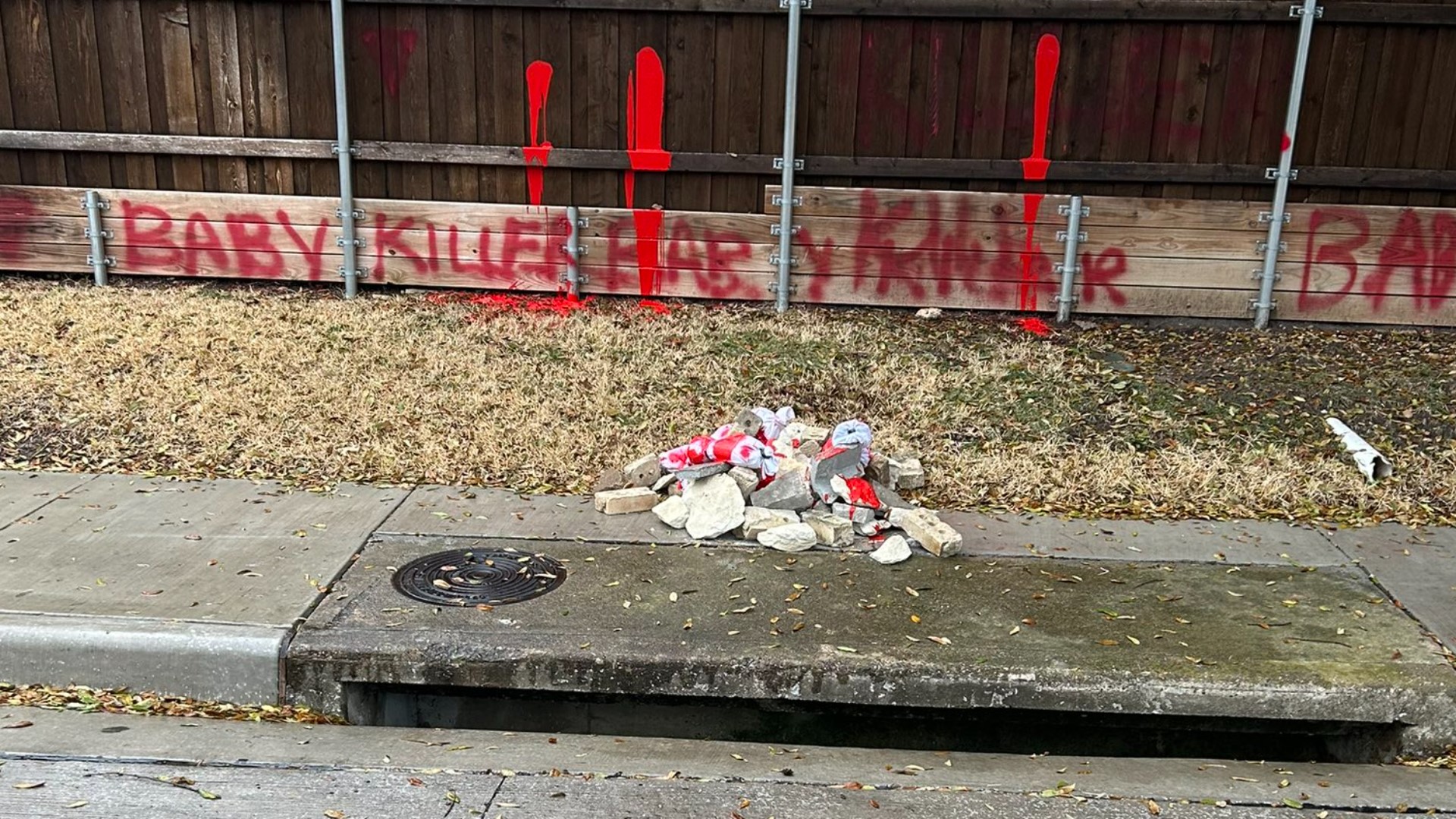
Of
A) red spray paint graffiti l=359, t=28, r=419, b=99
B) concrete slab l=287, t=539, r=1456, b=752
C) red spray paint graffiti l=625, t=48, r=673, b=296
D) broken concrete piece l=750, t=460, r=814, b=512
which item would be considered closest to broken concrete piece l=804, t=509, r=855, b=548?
broken concrete piece l=750, t=460, r=814, b=512

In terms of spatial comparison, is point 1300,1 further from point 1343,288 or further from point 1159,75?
point 1343,288

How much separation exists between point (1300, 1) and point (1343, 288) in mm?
2033

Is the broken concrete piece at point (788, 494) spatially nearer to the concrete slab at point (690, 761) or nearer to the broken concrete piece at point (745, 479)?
the broken concrete piece at point (745, 479)

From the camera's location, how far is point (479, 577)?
3.95 meters

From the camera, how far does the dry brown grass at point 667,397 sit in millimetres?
5070

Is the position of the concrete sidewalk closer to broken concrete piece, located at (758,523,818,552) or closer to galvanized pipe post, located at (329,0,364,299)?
broken concrete piece, located at (758,523,818,552)

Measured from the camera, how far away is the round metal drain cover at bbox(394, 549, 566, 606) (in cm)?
377

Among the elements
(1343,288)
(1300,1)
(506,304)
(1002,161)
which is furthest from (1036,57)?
(506,304)

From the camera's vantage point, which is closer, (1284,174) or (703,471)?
(703,471)

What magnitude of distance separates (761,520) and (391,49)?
17.2ft

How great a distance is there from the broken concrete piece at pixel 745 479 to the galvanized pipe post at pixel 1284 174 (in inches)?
190

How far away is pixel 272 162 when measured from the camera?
7.90m

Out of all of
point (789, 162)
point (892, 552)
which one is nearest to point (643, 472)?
point (892, 552)

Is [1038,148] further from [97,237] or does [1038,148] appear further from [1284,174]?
[97,237]
